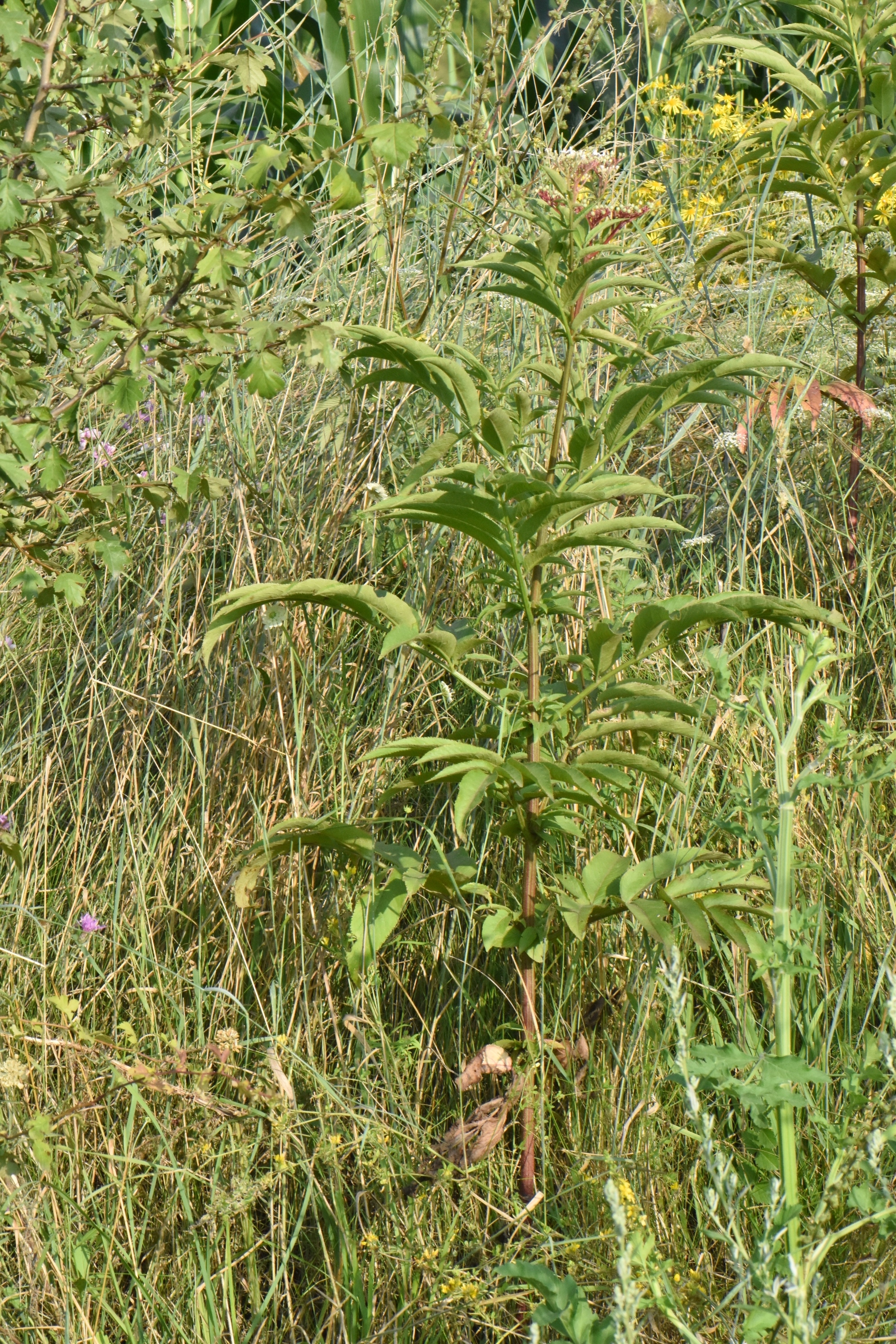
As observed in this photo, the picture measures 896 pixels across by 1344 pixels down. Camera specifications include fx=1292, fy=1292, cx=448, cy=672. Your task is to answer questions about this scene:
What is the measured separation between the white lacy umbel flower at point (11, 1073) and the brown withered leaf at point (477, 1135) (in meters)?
0.55

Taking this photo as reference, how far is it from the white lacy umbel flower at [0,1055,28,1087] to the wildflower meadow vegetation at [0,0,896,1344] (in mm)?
45

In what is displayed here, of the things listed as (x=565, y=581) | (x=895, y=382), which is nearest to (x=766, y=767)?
(x=565, y=581)

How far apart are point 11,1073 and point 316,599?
0.71 meters

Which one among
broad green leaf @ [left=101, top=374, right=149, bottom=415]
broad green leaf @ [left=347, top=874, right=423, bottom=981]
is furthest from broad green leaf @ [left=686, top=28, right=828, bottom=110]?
broad green leaf @ [left=347, top=874, right=423, bottom=981]

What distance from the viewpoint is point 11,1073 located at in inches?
63.7

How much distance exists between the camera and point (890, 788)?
2141 millimetres

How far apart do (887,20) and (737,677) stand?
118cm

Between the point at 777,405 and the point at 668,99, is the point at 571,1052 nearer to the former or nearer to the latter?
the point at 777,405

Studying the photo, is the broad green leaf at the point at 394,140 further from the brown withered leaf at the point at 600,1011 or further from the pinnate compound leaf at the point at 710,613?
the brown withered leaf at the point at 600,1011

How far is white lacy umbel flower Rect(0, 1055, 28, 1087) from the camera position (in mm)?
1568

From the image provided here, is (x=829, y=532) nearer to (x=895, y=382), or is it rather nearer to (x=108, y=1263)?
(x=895, y=382)

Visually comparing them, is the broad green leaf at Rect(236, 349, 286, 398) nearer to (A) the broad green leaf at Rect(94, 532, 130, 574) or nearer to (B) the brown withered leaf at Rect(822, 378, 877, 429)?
(A) the broad green leaf at Rect(94, 532, 130, 574)

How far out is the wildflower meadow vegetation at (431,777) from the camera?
1540 millimetres

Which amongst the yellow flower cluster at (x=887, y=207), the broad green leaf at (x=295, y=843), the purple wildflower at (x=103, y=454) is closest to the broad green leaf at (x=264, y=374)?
the broad green leaf at (x=295, y=843)
